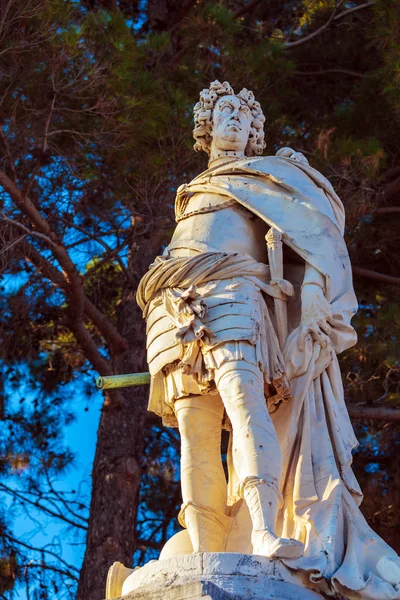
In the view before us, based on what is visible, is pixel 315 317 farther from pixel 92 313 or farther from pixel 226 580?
pixel 92 313

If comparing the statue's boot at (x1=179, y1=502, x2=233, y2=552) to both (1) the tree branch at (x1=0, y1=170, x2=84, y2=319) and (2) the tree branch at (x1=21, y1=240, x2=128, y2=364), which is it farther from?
(2) the tree branch at (x1=21, y1=240, x2=128, y2=364)

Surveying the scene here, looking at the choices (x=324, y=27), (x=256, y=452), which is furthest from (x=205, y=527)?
(x=324, y=27)

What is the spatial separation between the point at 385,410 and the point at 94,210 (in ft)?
7.98

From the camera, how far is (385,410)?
29.4 ft

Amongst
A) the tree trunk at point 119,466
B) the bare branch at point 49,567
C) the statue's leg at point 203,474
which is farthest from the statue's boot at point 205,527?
the bare branch at point 49,567

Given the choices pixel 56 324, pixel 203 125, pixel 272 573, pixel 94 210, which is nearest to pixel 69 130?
pixel 94 210

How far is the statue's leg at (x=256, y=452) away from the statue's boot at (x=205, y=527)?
0.26 meters

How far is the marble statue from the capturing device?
4707mm

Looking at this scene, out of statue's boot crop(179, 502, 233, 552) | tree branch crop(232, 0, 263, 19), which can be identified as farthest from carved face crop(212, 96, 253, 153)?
tree branch crop(232, 0, 263, 19)

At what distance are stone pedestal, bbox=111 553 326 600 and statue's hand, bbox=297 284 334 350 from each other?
1.00m

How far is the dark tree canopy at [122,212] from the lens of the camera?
853cm

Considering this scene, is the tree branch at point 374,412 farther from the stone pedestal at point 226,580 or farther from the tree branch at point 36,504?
the stone pedestal at point 226,580

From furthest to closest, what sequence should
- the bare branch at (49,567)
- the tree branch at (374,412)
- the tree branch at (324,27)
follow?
1. the tree branch at (324,27)
2. the bare branch at (49,567)
3. the tree branch at (374,412)

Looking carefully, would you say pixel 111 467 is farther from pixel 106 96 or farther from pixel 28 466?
pixel 106 96
